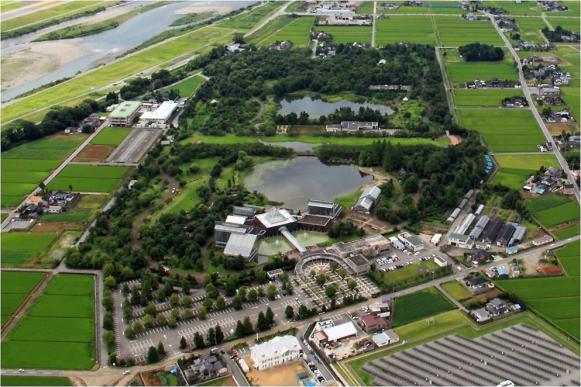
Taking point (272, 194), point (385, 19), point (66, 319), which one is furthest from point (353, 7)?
point (66, 319)

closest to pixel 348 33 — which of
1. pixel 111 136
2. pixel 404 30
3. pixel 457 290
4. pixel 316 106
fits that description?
pixel 404 30

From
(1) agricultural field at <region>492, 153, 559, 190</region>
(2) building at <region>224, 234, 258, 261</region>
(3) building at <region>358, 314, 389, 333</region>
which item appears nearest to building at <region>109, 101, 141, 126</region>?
(2) building at <region>224, 234, 258, 261</region>

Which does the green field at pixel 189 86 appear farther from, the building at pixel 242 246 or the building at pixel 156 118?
the building at pixel 242 246

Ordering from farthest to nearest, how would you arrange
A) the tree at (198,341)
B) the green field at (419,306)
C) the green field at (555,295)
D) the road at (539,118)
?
the road at (539,118) → the green field at (419,306) → the green field at (555,295) → the tree at (198,341)

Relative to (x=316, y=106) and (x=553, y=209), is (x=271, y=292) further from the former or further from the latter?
(x=316, y=106)

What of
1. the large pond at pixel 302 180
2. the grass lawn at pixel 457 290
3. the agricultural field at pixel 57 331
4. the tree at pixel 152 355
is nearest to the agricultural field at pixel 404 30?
the large pond at pixel 302 180

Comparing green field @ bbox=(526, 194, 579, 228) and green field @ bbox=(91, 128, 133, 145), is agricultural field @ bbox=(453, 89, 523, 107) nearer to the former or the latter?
green field @ bbox=(526, 194, 579, 228)
